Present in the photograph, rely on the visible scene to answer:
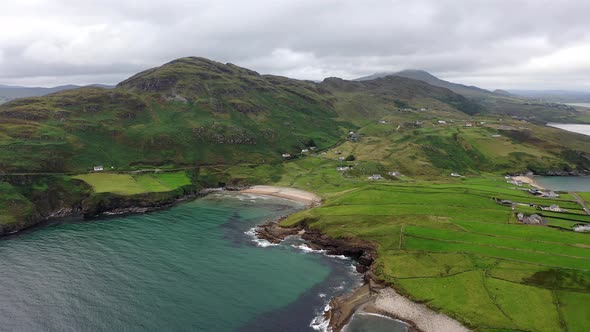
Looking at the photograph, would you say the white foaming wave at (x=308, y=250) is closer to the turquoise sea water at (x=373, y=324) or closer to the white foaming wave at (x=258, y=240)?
the white foaming wave at (x=258, y=240)

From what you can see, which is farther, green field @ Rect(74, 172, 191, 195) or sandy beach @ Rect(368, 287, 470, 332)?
green field @ Rect(74, 172, 191, 195)

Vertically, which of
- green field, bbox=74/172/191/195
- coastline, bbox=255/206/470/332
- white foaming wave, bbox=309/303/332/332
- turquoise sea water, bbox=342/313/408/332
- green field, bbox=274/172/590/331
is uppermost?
green field, bbox=74/172/191/195

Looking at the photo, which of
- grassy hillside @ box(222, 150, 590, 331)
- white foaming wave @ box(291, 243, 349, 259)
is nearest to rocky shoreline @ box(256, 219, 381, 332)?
white foaming wave @ box(291, 243, 349, 259)

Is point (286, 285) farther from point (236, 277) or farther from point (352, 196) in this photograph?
point (352, 196)

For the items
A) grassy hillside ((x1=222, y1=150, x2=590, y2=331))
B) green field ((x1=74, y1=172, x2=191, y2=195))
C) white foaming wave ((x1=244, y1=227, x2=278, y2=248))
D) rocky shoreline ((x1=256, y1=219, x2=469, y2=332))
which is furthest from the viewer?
green field ((x1=74, y1=172, x2=191, y2=195))

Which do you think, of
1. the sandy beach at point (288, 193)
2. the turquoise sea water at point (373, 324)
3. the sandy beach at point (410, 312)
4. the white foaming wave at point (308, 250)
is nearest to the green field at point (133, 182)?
the sandy beach at point (288, 193)

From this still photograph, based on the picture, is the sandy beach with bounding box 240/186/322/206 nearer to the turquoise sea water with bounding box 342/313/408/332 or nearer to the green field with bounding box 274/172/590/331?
the green field with bounding box 274/172/590/331
